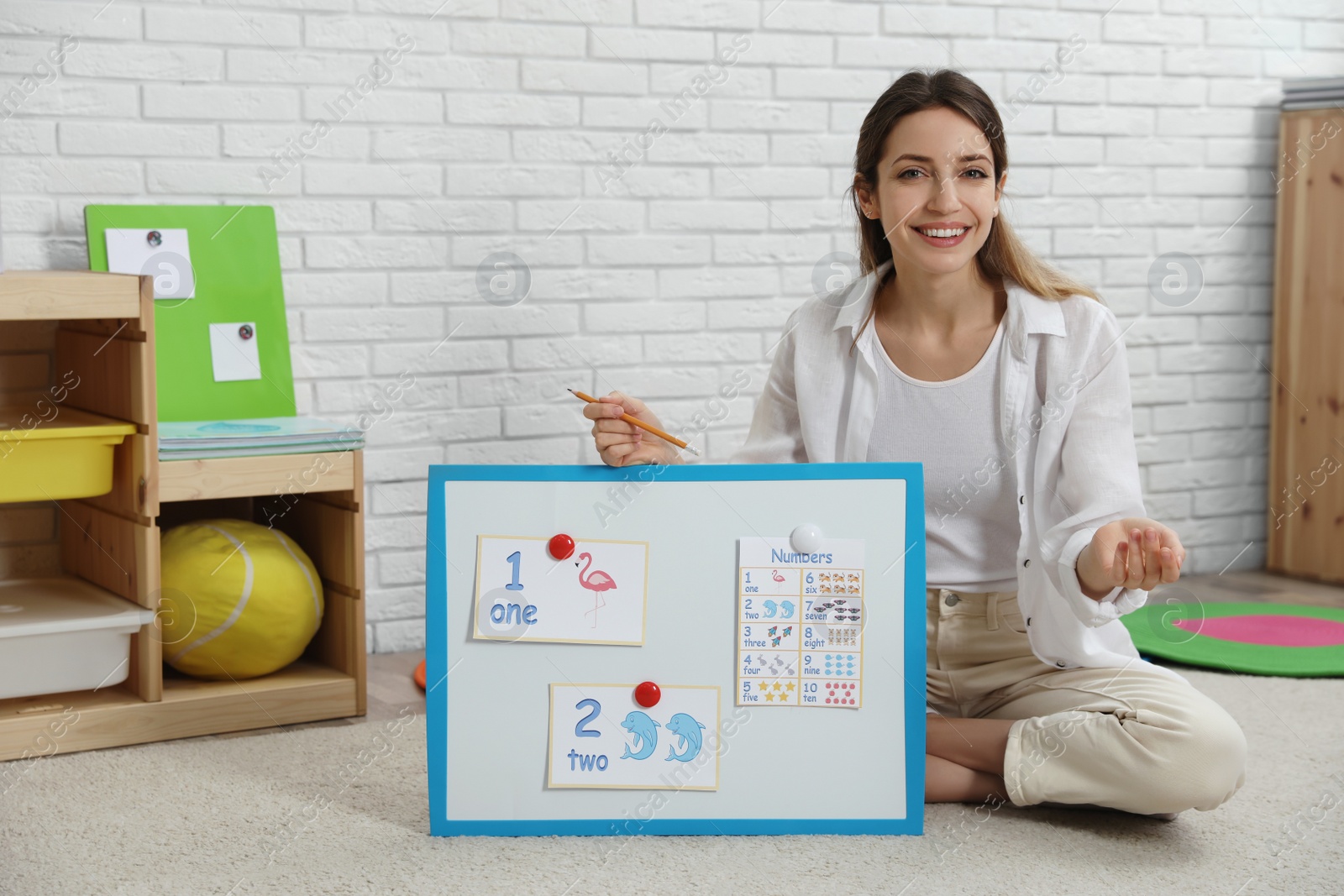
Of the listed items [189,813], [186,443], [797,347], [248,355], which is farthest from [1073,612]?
[248,355]

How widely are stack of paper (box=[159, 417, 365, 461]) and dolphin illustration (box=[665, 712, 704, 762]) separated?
2.46 ft

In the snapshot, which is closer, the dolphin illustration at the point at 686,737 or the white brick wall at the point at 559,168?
the dolphin illustration at the point at 686,737

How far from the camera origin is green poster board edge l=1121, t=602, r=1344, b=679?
221cm

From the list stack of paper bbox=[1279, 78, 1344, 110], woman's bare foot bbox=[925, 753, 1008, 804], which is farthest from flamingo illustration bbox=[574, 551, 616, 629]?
stack of paper bbox=[1279, 78, 1344, 110]

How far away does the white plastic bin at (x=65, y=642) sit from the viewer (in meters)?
1.80

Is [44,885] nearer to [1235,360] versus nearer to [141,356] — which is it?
[141,356]

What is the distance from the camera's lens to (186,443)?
1879 mm

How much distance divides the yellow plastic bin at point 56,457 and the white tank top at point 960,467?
3.46 ft

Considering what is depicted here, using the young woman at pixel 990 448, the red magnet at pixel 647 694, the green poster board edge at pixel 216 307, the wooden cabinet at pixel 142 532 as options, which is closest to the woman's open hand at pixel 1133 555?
the young woman at pixel 990 448

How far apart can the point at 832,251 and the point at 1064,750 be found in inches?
53.0

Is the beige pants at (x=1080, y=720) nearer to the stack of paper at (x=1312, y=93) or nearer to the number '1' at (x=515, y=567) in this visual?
the number '1' at (x=515, y=567)

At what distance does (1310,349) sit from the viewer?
2.95 meters

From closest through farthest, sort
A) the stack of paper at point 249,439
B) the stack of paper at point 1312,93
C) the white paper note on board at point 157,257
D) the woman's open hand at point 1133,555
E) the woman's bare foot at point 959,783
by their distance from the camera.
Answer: the woman's open hand at point 1133,555, the woman's bare foot at point 959,783, the stack of paper at point 249,439, the white paper note on board at point 157,257, the stack of paper at point 1312,93

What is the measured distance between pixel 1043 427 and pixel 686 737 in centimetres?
56
